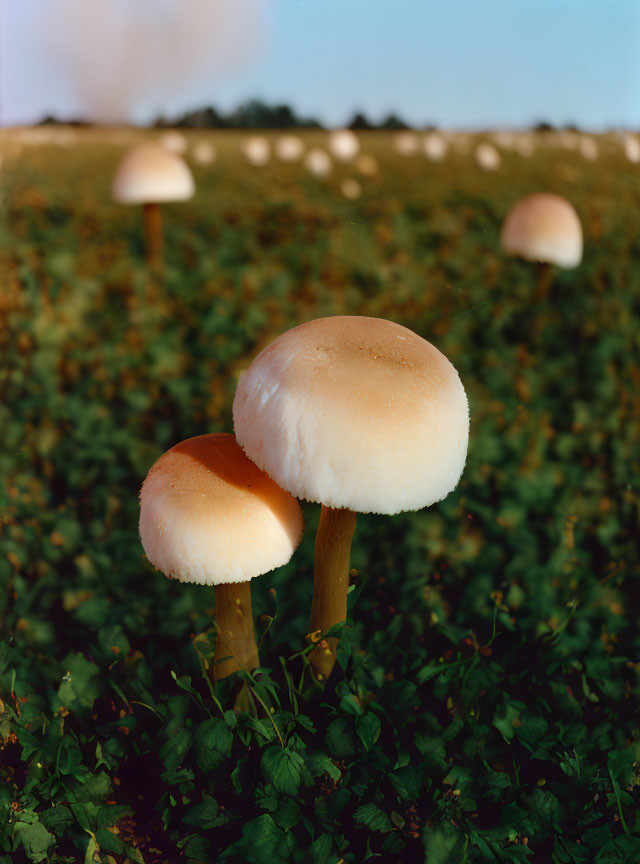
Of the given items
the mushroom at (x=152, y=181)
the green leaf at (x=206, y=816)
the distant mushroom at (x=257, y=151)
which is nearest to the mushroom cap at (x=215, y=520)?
the green leaf at (x=206, y=816)

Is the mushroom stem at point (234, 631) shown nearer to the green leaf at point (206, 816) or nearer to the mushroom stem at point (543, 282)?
the green leaf at point (206, 816)

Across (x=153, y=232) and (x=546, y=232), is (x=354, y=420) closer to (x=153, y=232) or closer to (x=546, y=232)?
(x=546, y=232)

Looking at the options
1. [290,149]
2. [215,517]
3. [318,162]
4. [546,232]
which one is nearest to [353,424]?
[215,517]

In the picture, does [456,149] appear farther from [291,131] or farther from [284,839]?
[284,839]

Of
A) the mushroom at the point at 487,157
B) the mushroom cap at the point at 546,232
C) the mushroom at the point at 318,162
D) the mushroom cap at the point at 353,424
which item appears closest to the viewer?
the mushroom cap at the point at 353,424

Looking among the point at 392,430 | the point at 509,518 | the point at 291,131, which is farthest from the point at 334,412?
the point at 291,131

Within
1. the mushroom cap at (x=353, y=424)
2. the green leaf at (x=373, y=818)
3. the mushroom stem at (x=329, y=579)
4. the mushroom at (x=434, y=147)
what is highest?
the mushroom cap at (x=353, y=424)

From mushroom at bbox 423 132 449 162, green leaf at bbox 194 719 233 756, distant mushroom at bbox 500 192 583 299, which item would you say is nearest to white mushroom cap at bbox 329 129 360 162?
mushroom at bbox 423 132 449 162
